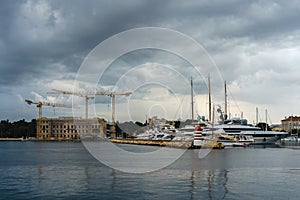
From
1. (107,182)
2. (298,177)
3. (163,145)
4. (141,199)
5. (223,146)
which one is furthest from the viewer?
(163,145)

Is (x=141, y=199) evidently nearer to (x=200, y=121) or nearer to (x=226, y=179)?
(x=226, y=179)

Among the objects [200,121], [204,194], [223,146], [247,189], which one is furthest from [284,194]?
[200,121]

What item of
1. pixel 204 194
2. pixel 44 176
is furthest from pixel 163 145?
pixel 204 194

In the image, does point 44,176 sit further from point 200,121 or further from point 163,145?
point 200,121

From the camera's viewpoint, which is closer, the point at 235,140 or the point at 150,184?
the point at 150,184

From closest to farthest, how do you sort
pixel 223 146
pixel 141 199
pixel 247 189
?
pixel 141 199 → pixel 247 189 → pixel 223 146

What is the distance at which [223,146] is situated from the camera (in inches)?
3590

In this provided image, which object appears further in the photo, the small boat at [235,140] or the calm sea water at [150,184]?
the small boat at [235,140]

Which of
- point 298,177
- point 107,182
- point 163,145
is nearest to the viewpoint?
point 107,182

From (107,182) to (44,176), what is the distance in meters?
7.68

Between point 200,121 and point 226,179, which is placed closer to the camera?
point 226,179

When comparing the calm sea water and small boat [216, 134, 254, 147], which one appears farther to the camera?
small boat [216, 134, 254, 147]

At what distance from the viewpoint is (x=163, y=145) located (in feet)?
346

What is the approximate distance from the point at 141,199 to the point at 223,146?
6984 cm
